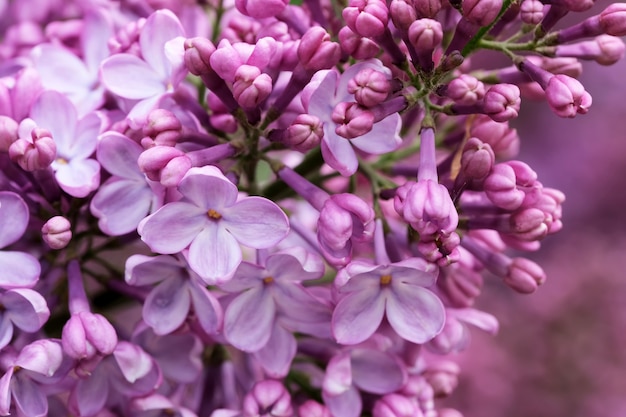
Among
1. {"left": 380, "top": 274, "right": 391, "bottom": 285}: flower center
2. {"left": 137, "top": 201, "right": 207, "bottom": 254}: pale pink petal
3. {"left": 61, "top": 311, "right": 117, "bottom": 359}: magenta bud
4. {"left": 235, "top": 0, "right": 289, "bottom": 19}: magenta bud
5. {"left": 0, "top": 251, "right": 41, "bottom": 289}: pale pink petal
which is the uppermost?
{"left": 235, "top": 0, "right": 289, "bottom": 19}: magenta bud

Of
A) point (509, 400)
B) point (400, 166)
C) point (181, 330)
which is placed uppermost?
point (400, 166)

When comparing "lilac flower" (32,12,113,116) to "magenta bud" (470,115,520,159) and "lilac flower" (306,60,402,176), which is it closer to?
"lilac flower" (306,60,402,176)

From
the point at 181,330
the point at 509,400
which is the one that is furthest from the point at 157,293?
the point at 509,400

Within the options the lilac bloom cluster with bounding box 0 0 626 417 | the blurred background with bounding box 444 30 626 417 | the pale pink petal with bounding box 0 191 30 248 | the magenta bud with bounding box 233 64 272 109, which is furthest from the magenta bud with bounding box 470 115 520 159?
the blurred background with bounding box 444 30 626 417

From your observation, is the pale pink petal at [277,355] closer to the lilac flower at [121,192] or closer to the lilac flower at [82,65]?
the lilac flower at [121,192]

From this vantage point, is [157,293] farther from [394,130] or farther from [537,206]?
[537,206]

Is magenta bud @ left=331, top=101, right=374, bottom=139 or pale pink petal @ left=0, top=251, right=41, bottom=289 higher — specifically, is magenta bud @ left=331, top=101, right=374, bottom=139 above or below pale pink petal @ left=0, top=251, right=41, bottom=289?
above
